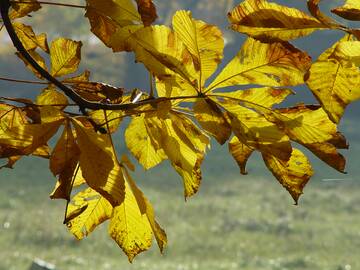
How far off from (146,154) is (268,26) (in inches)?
6.1

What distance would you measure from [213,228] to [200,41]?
16.6ft

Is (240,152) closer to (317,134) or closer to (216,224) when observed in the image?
(317,134)

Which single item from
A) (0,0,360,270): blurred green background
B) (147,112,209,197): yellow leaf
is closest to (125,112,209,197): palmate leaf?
(147,112,209,197): yellow leaf

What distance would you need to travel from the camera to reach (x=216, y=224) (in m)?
5.43

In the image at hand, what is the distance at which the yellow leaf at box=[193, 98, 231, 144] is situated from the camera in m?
0.31

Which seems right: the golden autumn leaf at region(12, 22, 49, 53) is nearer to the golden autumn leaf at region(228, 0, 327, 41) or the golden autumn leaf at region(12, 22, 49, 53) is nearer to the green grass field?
the golden autumn leaf at region(228, 0, 327, 41)

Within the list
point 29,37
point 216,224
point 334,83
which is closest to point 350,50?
point 334,83

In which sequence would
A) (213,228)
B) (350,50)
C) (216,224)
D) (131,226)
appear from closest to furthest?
(350,50) < (131,226) < (213,228) < (216,224)

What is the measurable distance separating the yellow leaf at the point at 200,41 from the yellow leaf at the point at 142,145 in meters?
0.08

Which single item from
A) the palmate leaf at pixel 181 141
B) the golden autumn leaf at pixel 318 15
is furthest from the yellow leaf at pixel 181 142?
the golden autumn leaf at pixel 318 15

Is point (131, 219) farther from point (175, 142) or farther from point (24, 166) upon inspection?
point (24, 166)

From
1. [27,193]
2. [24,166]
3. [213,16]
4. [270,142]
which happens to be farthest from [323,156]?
[213,16]

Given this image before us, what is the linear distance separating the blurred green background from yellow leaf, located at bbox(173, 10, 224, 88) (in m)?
4.12

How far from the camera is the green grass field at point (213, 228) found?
4598 mm
